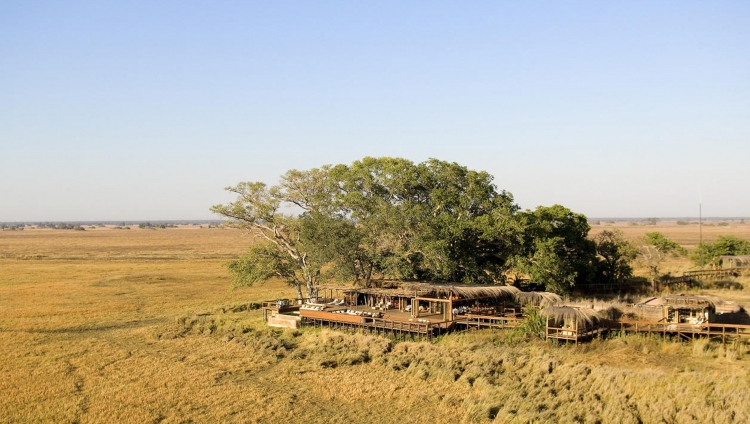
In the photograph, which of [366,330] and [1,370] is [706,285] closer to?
[366,330]

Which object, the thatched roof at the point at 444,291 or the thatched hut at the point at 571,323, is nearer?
the thatched hut at the point at 571,323

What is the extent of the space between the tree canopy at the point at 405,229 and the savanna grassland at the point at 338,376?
633 centimetres

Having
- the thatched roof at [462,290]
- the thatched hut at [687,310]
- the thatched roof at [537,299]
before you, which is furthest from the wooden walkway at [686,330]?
the thatched roof at [462,290]

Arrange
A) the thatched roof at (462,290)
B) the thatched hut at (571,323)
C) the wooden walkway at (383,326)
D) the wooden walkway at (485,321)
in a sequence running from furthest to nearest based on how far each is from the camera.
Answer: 1. the thatched roof at (462,290)
2. the wooden walkway at (383,326)
3. the wooden walkway at (485,321)
4. the thatched hut at (571,323)

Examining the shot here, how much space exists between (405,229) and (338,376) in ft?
46.5

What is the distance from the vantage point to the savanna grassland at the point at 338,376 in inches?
746

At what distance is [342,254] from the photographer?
1463 inches

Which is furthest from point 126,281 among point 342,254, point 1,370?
point 1,370

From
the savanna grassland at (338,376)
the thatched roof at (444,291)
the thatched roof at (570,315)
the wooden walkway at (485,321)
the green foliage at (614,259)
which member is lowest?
the savanna grassland at (338,376)

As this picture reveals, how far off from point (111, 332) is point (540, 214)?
28.3 metres

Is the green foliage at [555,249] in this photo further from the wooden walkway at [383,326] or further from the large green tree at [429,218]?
the wooden walkway at [383,326]

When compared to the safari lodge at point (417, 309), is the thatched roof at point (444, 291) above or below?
above

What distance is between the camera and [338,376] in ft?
77.7

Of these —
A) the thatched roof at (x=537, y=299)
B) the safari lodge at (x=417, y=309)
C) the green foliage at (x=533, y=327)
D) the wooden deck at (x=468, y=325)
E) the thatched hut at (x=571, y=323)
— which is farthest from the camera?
the thatched roof at (x=537, y=299)
